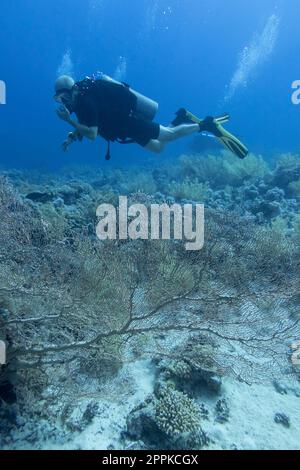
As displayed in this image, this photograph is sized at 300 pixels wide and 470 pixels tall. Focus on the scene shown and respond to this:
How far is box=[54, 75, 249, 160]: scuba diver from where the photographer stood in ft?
19.3

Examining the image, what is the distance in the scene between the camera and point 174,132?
743cm

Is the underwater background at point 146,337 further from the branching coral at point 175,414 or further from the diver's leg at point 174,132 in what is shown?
the diver's leg at point 174,132

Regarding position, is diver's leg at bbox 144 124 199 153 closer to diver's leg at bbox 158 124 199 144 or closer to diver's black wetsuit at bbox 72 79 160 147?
diver's leg at bbox 158 124 199 144

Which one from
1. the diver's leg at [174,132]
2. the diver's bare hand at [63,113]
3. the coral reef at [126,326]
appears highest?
the diver's leg at [174,132]

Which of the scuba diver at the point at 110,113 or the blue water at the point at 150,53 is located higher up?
the blue water at the point at 150,53

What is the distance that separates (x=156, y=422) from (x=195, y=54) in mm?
133098

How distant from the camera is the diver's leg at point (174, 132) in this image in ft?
23.7

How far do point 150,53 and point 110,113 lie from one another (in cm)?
12574

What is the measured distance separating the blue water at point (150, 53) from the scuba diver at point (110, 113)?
63.3m

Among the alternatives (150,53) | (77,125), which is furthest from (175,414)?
(150,53)

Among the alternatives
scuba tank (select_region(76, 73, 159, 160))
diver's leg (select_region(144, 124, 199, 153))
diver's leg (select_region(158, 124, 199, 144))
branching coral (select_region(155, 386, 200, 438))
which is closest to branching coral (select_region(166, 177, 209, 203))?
diver's leg (select_region(158, 124, 199, 144))

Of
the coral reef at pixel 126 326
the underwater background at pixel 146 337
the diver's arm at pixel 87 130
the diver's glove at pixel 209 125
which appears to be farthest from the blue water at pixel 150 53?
the coral reef at pixel 126 326

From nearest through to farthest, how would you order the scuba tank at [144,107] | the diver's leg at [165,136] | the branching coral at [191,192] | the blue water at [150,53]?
the scuba tank at [144,107]
the diver's leg at [165,136]
the branching coral at [191,192]
the blue water at [150,53]

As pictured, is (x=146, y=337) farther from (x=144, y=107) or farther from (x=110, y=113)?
(x=144, y=107)
